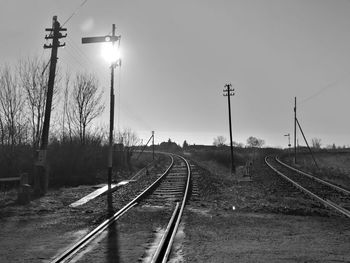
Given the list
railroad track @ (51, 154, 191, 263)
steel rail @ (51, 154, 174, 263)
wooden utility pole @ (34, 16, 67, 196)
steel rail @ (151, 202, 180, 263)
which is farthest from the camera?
wooden utility pole @ (34, 16, 67, 196)

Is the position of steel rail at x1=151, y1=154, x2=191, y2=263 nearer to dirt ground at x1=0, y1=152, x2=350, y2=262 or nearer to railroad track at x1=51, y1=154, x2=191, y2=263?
railroad track at x1=51, y1=154, x2=191, y2=263

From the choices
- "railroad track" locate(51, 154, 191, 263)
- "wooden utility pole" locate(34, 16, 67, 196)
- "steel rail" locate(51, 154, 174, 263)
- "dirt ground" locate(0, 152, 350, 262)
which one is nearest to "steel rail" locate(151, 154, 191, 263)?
"railroad track" locate(51, 154, 191, 263)

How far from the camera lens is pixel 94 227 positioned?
10680 millimetres

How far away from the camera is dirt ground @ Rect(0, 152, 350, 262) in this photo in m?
7.71

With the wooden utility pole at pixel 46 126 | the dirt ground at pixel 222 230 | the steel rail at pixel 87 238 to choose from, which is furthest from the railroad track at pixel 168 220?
the wooden utility pole at pixel 46 126

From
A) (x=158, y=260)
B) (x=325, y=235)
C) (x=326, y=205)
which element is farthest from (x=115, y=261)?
(x=326, y=205)

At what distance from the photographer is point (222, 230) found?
33.6ft

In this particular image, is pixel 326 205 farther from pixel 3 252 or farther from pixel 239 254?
pixel 3 252

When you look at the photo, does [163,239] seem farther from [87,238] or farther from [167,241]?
[87,238]

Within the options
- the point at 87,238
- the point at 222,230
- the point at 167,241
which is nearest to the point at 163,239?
the point at 167,241

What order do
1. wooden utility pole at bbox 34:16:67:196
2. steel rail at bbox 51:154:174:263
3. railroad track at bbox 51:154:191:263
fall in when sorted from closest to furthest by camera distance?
1. steel rail at bbox 51:154:174:263
2. railroad track at bbox 51:154:191:263
3. wooden utility pole at bbox 34:16:67:196

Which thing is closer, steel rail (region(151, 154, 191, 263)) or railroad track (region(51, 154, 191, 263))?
steel rail (region(151, 154, 191, 263))

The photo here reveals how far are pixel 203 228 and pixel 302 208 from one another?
16.2 ft

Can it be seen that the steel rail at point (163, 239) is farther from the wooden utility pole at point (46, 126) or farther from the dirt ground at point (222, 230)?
the wooden utility pole at point (46, 126)
